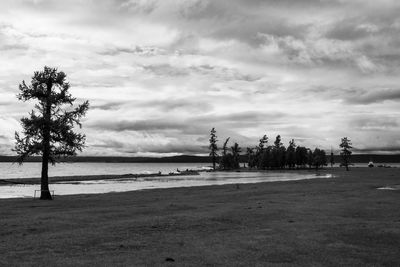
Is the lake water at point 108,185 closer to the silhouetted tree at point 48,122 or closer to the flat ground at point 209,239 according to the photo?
the silhouetted tree at point 48,122

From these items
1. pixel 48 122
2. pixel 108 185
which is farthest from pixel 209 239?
pixel 108 185

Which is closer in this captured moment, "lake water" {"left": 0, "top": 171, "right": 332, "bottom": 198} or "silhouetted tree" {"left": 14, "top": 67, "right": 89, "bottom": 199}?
"silhouetted tree" {"left": 14, "top": 67, "right": 89, "bottom": 199}

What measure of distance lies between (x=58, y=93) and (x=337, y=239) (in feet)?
Result: 96.5

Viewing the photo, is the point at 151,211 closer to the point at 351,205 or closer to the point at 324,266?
the point at 351,205

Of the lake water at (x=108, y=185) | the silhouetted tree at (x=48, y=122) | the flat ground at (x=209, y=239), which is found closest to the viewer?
the flat ground at (x=209, y=239)

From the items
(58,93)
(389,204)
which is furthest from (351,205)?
A: (58,93)

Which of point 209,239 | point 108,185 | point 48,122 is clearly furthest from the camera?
point 108,185

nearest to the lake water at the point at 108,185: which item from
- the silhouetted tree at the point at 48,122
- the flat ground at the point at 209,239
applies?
the silhouetted tree at the point at 48,122

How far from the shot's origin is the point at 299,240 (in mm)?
15773

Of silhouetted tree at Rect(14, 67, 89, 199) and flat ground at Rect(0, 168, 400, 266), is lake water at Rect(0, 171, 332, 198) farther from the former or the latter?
flat ground at Rect(0, 168, 400, 266)

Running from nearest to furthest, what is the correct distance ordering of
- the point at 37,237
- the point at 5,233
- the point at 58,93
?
the point at 37,237 < the point at 5,233 < the point at 58,93

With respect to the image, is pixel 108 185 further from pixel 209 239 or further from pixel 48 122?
pixel 209 239

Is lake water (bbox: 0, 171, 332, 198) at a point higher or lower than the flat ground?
lower

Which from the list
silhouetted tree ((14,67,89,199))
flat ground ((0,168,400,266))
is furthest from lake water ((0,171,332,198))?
flat ground ((0,168,400,266))
